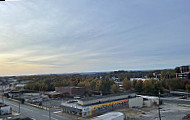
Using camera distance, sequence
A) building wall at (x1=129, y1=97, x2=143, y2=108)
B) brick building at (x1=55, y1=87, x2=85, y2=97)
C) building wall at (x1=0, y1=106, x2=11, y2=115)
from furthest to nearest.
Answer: brick building at (x1=55, y1=87, x2=85, y2=97) < building wall at (x1=129, y1=97, x2=143, y2=108) < building wall at (x1=0, y1=106, x2=11, y2=115)

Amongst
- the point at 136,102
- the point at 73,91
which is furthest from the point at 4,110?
the point at 136,102

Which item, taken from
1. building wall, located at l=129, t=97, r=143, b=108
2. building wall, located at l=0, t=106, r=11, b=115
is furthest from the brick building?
building wall, located at l=129, t=97, r=143, b=108

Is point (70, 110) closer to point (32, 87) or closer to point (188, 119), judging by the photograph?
point (188, 119)

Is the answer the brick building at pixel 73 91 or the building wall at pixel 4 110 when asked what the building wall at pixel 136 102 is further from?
the building wall at pixel 4 110

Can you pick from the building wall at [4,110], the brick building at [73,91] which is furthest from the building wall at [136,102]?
the building wall at [4,110]

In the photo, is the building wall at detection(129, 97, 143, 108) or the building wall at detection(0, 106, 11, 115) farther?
the building wall at detection(129, 97, 143, 108)

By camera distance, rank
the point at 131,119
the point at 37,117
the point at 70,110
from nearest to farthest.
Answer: the point at 131,119, the point at 37,117, the point at 70,110

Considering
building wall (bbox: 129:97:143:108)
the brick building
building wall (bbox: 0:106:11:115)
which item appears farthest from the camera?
the brick building

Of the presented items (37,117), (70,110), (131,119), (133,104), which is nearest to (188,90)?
(133,104)

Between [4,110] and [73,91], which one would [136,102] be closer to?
[73,91]

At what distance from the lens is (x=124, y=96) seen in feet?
68.6

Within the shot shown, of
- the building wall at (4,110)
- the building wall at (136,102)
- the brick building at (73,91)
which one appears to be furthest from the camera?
the brick building at (73,91)

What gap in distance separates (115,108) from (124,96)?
7.86 ft

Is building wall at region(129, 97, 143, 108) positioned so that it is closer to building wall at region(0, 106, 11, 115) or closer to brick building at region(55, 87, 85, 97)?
brick building at region(55, 87, 85, 97)
